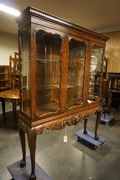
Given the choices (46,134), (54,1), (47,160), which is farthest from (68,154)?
(54,1)

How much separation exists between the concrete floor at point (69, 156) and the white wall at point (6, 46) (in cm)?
414

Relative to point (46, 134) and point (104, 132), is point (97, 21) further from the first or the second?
point (46, 134)

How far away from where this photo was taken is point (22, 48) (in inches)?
56.4

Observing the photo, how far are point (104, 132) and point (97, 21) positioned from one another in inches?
130

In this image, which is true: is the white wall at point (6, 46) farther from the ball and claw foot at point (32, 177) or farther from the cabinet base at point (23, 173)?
the ball and claw foot at point (32, 177)

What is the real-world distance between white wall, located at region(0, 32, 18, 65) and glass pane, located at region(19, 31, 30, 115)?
5.19 m

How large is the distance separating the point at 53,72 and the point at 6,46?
5262 millimetres

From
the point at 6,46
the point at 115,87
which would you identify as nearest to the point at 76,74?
the point at 115,87

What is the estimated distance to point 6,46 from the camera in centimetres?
602

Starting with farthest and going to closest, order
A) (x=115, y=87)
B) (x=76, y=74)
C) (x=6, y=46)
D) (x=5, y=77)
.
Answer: (x=6, y=46) → (x=5, y=77) → (x=115, y=87) → (x=76, y=74)

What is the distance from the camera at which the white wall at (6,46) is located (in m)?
5.86

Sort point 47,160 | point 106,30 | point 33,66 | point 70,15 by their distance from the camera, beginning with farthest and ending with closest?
point 106,30 → point 70,15 → point 47,160 → point 33,66

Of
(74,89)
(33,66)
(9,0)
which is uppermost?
(9,0)

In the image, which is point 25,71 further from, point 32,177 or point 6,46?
point 6,46
